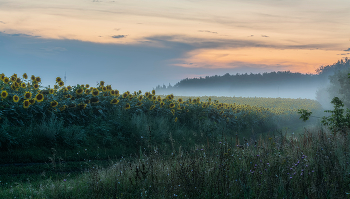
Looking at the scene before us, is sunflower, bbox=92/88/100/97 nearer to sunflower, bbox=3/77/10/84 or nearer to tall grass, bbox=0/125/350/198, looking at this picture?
sunflower, bbox=3/77/10/84

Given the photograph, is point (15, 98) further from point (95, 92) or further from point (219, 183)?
point (219, 183)

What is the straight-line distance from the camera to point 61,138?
8.74 m

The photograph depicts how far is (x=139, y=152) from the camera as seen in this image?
31.2ft

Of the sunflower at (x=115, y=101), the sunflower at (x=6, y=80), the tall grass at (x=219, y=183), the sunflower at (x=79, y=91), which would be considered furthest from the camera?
the sunflower at (x=115, y=101)

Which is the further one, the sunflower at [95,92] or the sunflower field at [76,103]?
the sunflower at [95,92]

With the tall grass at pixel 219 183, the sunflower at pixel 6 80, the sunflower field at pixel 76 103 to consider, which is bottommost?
the tall grass at pixel 219 183

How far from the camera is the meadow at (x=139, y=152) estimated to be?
15.5 ft

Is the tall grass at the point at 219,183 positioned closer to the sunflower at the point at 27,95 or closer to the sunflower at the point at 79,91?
the sunflower at the point at 27,95

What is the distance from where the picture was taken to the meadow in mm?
4739

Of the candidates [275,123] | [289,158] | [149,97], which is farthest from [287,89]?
[289,158]

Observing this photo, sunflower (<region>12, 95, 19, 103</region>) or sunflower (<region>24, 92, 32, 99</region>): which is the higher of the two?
sunflower (<region>24, 92, 32, 99</region>)

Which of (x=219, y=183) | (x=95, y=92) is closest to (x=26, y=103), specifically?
(x=95, y=92)

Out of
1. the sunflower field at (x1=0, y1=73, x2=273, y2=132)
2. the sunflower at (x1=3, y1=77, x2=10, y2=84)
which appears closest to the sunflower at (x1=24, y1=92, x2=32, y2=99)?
the sunflower field at (x1=0, y1=73, x2=273, y2=132)

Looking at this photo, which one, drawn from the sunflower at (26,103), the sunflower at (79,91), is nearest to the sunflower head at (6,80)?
the sunflower at (26,103)
